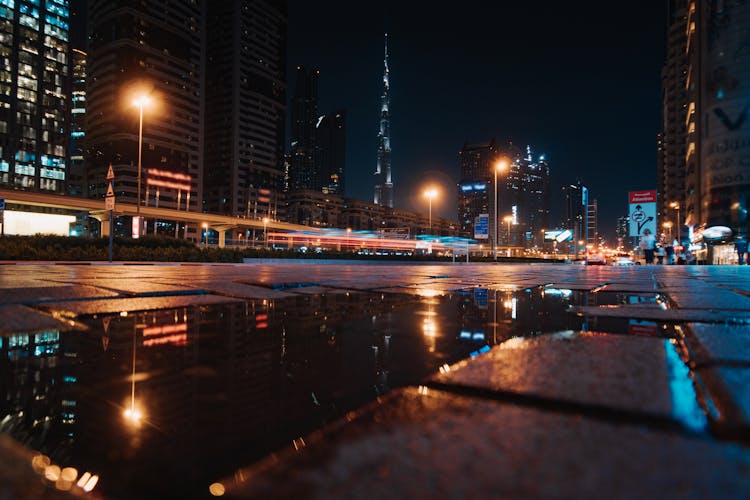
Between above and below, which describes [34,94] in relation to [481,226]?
above

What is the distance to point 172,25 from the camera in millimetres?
144625

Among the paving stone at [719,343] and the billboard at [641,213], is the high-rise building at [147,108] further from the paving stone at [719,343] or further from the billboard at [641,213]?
the paving stone at [719,343]

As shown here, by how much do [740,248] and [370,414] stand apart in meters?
65.4

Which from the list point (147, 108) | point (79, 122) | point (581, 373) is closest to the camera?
point (581, 373)

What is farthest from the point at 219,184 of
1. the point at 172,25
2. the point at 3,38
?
the point at 3,38

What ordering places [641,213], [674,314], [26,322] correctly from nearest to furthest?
[26,322]
[674,314]
[641,213]

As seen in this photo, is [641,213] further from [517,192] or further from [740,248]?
[517,192]

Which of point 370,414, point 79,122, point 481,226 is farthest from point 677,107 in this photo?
point 79,122

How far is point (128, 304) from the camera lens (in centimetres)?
337

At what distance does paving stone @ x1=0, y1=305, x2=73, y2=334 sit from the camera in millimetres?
2299

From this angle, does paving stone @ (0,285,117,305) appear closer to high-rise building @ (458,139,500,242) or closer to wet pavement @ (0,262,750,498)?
wet pavement @ (0,262,750,498)

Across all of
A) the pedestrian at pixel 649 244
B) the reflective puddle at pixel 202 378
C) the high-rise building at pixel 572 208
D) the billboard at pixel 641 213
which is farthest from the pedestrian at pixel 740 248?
the high-rise building at pixel 572 208

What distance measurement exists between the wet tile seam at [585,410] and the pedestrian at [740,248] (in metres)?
61.8

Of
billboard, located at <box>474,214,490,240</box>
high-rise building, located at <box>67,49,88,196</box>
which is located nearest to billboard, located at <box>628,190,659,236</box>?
billboard, located at <box>474,214,490,240</box>
